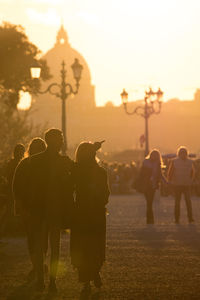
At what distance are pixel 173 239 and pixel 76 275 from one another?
4.34 meters

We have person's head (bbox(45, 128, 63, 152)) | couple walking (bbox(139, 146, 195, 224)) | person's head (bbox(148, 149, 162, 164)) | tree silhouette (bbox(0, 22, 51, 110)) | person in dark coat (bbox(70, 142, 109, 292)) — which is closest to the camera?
person in dark coat (bbox(70, 142, 109, 292))

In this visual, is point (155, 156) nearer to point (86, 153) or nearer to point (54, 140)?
point (54, 140)

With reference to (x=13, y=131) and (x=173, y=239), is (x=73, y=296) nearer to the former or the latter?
(x=173, y=239)

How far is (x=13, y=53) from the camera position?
49.9 metres

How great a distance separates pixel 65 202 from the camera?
9.24 m

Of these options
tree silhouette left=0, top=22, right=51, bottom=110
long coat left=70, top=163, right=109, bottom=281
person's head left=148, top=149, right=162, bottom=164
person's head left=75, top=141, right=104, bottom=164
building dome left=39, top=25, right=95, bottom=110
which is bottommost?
long coat left=70, top=163, right=109, bottom=281

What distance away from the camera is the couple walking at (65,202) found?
9.10 m

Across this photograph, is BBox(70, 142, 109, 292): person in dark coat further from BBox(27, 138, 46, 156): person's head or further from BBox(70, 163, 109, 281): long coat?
BBox(27, 138, 46, 156): person's head

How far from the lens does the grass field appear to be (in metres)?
8.75

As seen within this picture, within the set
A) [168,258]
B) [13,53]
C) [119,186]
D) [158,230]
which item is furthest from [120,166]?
[168,258]

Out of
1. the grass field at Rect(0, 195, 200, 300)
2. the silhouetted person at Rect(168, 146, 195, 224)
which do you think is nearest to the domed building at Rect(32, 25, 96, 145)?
the silhouetted person at Rect(168, 146, 195, 224)

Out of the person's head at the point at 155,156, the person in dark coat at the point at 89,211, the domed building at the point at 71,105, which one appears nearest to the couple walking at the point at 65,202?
the person in dark coat at the point at 89,211

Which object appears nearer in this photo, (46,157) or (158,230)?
(46,157)

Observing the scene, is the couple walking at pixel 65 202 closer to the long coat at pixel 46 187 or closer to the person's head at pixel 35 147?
the long coat at pixel 46 187
